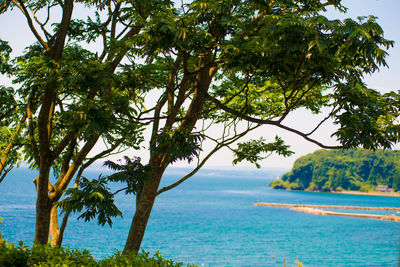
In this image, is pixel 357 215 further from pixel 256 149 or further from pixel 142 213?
pixel 142 213

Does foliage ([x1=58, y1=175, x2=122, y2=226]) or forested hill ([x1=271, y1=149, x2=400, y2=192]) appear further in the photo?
forested hill ([x1=271, y1=149, x2=400, y2=192])

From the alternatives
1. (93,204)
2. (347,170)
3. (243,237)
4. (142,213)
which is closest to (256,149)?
(142,213)

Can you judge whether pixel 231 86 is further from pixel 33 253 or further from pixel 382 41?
pixel 33 253

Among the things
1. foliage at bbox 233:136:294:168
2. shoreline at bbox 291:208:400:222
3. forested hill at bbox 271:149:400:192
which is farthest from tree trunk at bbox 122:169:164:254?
forested hill at bbox 271:149:400:192

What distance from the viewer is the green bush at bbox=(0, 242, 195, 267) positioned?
155 inches

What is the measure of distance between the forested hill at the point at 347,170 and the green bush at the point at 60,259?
11529cm

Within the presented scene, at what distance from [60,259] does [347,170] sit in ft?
418

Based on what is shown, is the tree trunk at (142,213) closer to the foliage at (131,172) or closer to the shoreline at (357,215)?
the foliage at (131,172)

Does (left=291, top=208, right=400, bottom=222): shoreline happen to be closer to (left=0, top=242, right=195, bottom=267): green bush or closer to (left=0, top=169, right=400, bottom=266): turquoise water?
(left=0, top=169, right=400, bottom=266): turquoise water

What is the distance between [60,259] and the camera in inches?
151

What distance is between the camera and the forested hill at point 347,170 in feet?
374

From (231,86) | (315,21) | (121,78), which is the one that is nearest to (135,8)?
(121,78)

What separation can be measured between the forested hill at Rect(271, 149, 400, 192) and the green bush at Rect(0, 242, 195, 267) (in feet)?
378

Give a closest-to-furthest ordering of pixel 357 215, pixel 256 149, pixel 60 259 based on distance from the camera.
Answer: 1. pixel 60 259
2. pixel 256 149
3. pixel 357 215
